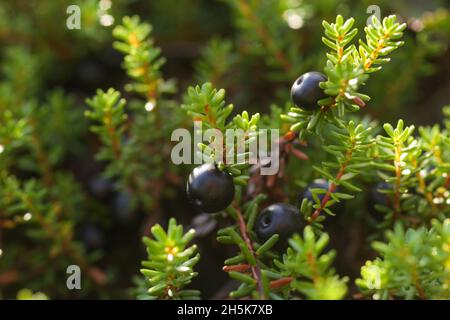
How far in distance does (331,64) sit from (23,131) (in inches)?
50.8

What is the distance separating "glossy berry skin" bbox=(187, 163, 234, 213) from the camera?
4.99 feet

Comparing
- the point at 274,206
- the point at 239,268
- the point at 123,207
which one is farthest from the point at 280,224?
the point at 123,207

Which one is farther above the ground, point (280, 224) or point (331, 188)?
point (331, 188)

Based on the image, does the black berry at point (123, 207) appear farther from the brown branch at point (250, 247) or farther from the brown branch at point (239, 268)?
the brown branch at point (239, 268)

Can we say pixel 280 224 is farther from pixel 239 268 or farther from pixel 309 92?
pixel 309 92

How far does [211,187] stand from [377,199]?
→ 67 cm

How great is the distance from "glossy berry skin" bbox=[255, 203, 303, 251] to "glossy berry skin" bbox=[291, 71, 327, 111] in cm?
32

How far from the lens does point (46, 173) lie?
236 cm

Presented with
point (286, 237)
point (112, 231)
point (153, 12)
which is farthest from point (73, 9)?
point (286, 237)

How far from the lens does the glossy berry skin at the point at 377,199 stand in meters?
1.80

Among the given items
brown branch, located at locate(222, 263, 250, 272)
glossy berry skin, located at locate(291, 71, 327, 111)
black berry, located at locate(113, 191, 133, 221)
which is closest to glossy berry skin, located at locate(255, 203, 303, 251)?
brown branch, located at locate(222, 263, 250, 272)

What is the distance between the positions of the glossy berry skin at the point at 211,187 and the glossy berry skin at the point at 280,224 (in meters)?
0.13

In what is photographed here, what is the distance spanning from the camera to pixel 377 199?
183 cm
